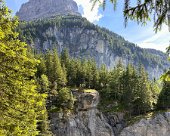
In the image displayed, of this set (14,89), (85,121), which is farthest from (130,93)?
(14,89)

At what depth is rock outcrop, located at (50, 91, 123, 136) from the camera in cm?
7206

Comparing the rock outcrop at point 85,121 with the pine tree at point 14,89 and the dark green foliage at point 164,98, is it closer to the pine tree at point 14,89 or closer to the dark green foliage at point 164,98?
the dark green foliage at point 164,98

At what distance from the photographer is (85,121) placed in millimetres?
77750

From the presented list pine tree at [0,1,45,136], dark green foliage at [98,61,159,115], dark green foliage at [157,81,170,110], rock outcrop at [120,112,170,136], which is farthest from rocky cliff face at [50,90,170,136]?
pine tree at [0,1,45,136]

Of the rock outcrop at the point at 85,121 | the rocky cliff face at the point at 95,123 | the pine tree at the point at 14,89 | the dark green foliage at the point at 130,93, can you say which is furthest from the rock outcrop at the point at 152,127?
the pine tree at the point at 14,89

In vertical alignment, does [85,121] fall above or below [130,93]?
below

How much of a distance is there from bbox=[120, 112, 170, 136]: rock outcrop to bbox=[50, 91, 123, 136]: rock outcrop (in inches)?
198

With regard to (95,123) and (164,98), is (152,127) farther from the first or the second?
(95,123)

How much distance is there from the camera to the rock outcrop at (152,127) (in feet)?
252

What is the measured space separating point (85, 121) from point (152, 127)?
670 inches

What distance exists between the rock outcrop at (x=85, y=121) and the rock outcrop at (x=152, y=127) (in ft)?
16.5

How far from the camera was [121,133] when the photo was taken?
7838 centimetres

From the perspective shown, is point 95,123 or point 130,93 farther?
point 130,93

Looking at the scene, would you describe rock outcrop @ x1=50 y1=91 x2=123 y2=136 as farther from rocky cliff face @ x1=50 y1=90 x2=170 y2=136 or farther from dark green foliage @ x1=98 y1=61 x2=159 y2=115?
dark green foliage @ x1=98 y1=61 x2=159 y2=115
